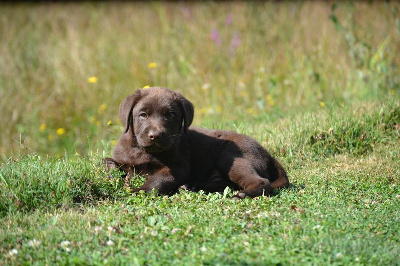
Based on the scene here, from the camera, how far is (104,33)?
11.7m

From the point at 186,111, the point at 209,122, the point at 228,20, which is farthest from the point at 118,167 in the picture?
the point at 228,20

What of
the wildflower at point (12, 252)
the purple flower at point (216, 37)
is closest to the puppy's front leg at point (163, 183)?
the wildflower at point (12, 252)

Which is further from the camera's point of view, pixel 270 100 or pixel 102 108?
pixel 102 108

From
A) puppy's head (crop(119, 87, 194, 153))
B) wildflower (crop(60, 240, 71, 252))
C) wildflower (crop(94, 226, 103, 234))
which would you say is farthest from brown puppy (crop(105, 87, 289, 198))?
wildflower (crop(60, 240, 71, 252))

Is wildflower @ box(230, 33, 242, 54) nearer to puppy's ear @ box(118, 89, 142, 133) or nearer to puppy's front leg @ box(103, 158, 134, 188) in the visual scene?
puppy's ear @ box(118, 89, 142, 133)

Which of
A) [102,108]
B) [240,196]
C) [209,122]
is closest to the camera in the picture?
[240,196]

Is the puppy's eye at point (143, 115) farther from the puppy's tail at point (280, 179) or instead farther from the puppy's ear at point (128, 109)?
the puppy's tail at point (280, 179)

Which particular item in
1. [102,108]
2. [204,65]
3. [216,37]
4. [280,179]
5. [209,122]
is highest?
[216,37]

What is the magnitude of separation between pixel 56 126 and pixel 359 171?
5.85 m

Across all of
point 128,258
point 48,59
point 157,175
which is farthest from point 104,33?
point 128,258

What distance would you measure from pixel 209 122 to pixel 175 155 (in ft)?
7.86

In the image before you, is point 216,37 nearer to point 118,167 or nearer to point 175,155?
point 175,155

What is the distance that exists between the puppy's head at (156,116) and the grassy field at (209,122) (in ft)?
1.56

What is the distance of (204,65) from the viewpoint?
34.2 feet
